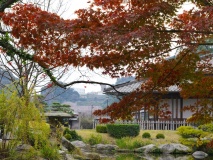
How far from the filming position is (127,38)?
270 inches

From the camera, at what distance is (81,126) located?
35.2 m

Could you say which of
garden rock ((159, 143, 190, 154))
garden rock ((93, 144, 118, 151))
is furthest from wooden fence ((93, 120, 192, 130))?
garden rock ((159, 143, 190, 154))

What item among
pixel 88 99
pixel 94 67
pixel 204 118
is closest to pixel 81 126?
pixel 204 118

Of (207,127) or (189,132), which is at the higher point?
(207,127)

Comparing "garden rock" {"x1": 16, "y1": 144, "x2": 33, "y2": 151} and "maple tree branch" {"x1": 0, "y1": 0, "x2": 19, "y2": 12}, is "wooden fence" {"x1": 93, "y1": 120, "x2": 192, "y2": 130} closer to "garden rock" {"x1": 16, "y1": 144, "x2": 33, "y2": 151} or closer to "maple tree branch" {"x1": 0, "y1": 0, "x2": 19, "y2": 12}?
"garden rock" {"x1": 16, "y1": 144, "x2": 33, "y2": 151}

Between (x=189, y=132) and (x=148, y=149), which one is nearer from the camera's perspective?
(x=148, y=149)


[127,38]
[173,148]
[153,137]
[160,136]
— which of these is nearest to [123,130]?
[153,137]

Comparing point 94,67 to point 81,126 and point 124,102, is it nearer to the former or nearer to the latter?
point 124,102

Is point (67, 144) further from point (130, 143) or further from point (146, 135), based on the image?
point (146, 135)

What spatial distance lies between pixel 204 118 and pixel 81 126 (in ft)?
81.4

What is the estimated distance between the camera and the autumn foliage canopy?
7.27 m

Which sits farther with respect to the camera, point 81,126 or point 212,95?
point 81,126

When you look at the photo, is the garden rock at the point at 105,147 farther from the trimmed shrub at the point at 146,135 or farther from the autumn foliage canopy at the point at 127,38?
the autumn foliage canopy at the point at 127,38

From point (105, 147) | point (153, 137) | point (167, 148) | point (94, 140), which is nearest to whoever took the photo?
point (167, 148)
